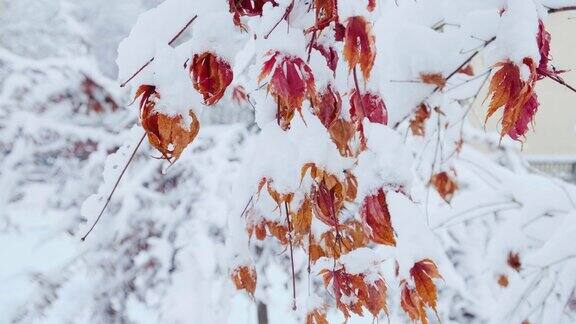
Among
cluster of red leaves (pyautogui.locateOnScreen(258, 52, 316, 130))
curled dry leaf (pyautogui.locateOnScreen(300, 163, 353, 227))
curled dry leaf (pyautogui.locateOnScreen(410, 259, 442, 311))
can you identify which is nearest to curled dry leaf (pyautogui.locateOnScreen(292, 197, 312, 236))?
curled dry leaf (pyautogui.locateOnScreen(300, 163, 353, 227))

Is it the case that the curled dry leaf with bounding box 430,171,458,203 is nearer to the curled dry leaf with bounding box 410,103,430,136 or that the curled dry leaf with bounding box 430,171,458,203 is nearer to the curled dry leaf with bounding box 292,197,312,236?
the curled dry leaf with bounding box 410,103,430,136

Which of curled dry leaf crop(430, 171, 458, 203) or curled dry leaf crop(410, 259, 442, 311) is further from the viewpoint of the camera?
curled dry leaf crop(430, 171, 458, 203)

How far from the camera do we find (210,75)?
2.03 ft

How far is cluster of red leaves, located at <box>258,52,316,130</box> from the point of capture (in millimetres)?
586

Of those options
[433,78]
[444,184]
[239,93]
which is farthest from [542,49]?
[239,93]

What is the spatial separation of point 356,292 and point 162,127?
395 millimetres

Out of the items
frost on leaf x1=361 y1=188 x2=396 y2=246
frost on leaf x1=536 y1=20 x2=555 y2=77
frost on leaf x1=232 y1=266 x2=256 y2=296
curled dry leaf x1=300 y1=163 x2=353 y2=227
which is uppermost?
frost on leaf x1=536 y1=20 x2=555 y2=77

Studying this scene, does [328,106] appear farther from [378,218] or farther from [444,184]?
[444,184]

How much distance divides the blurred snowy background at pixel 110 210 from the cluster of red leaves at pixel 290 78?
162 centimetres

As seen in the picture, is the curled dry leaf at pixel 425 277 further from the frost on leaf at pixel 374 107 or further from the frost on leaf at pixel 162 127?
the frost on leaf at pixel 162 127

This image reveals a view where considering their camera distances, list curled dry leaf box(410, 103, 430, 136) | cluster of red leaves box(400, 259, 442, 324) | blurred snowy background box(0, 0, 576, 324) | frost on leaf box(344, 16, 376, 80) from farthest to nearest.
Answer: blurred snowy background box(0, 0, 576, 324)
curled dry leaf box(410, 103, 430, 136)
cluster of red leaves box(400, 259, 442, 324)
frost on leaf box(344, 16, 376, 80)

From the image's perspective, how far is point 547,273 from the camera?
197cm

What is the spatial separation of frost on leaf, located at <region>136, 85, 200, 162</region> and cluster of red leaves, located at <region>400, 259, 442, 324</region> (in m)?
0.38

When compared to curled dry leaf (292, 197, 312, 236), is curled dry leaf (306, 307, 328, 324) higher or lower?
lower
